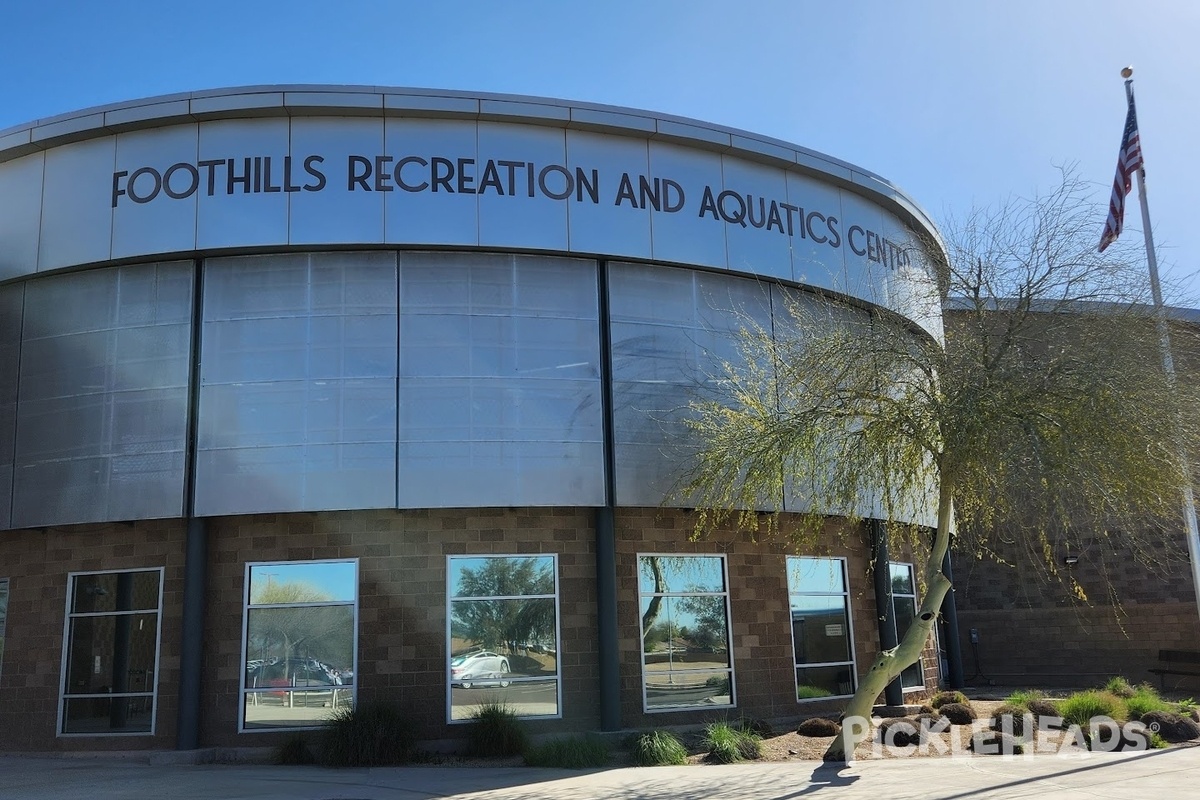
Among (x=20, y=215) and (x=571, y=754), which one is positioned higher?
(x=20, y=215)

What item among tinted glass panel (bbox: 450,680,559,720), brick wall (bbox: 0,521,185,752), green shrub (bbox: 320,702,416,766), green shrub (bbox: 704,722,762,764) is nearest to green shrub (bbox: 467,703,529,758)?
tinted glass panel (bbox: 450,680,559,720)

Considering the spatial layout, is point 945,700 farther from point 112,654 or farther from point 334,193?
point 112,654

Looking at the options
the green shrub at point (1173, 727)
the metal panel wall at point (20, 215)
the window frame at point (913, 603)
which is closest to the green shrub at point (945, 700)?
the window frame at point (913, 603)

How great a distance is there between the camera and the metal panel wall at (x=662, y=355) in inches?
667

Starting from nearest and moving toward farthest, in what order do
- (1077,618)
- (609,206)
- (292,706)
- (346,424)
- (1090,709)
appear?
(1090,709) → (292,706) → (346,424) → (609,206) → (1077,618)

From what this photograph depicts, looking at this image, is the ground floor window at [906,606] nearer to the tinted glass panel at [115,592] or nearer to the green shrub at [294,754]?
the green shrub at [294,754]

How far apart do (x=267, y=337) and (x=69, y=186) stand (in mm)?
4234

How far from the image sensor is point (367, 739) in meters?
14.7

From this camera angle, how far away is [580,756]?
13.9m

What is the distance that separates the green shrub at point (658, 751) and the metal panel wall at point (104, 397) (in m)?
7.72

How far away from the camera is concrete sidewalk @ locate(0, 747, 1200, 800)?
1128 cm

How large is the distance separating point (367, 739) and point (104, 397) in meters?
6.81

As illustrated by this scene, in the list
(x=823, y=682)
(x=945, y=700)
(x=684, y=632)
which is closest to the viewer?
(x=684, y=632)

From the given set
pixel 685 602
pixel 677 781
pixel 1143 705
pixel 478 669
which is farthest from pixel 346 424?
pixel 1143 705
